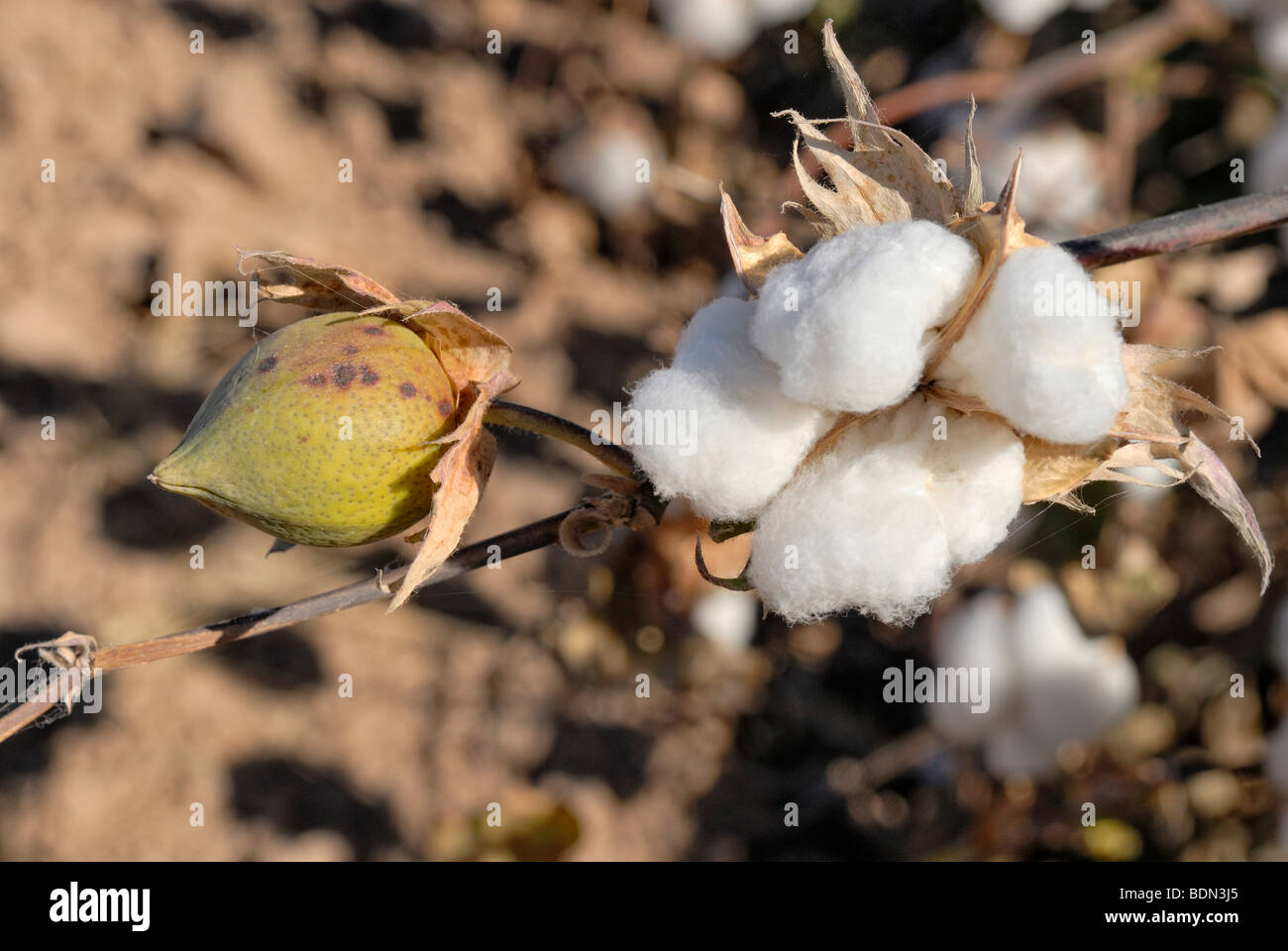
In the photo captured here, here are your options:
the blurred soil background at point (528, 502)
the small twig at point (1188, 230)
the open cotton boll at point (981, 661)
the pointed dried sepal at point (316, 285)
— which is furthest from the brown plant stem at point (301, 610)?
the open cotton boll at point (981, 661)

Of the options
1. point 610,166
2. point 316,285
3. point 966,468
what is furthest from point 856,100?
point 610,166

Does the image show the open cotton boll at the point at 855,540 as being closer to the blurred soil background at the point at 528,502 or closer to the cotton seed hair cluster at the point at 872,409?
the cotton seed hair cluster at the point at 872,409

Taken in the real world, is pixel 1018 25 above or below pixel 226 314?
above

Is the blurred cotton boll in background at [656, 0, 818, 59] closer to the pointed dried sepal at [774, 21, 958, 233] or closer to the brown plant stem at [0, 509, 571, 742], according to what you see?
the pointed dried sepal at [774, 21, 958, 233]

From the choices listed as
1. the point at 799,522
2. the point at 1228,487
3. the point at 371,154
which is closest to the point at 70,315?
the point at 371,154

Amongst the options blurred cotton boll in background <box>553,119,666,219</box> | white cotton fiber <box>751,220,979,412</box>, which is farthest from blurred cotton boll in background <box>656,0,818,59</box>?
white cotton fiber <box>751,220,979,412</box>

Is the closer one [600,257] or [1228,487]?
[1228,487]

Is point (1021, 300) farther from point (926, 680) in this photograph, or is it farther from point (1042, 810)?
point (1042, 810)
